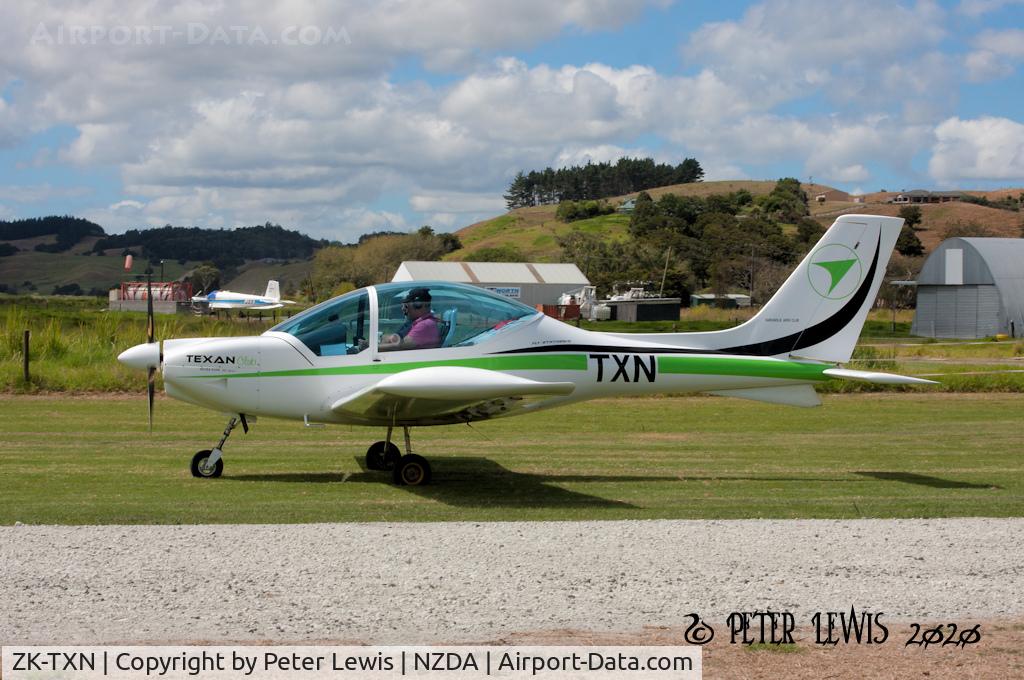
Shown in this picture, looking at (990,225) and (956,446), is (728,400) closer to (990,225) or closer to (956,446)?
(956,446)

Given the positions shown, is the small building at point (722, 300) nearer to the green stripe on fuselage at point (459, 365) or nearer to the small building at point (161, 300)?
the small building at point (161, 300)

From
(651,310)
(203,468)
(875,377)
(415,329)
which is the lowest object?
(203,468)

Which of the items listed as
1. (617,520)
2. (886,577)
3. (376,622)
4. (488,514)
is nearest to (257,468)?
(488,514)

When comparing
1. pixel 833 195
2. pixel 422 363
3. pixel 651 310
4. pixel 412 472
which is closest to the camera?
pixel 422 363

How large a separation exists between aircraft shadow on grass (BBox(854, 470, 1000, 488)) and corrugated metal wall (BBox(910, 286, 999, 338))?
138 feet

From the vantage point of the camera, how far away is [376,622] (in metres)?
6.15

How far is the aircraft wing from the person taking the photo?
9.86 meters

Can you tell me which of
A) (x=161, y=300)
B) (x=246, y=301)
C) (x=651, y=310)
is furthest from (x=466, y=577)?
(x=161, y=300)

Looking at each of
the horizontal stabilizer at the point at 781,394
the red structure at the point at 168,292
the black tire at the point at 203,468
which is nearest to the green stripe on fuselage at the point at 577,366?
the horizontal stabilizer at the point at 781,394

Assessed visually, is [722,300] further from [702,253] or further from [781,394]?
[781,394]

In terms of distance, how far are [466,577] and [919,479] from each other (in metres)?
7.28

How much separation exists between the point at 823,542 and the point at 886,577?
107cm

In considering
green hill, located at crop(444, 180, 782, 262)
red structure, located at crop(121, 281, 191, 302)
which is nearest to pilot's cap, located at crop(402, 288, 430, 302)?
red structure, located at crop(121, 281, 191, 302)

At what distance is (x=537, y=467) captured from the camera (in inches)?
514
